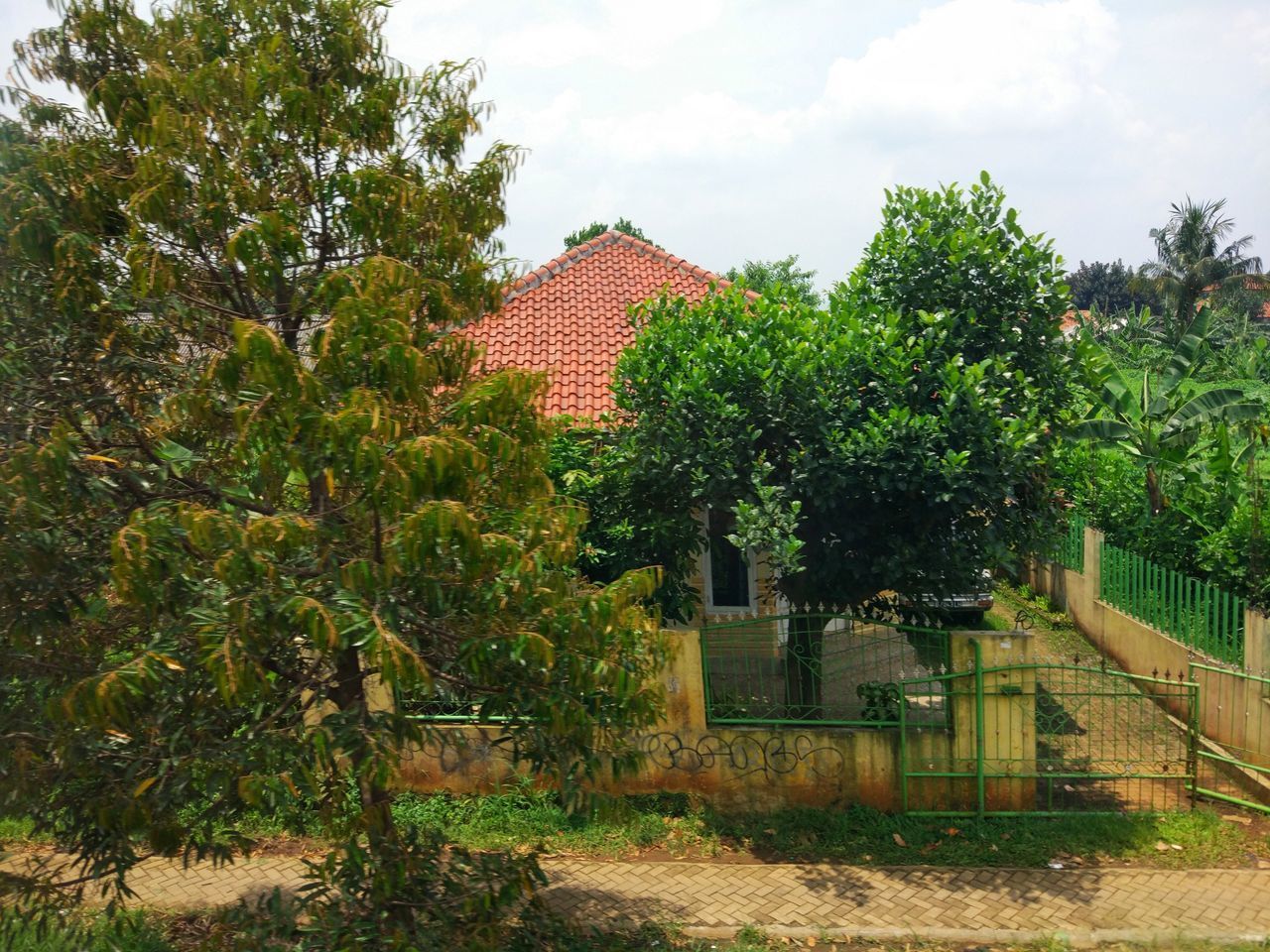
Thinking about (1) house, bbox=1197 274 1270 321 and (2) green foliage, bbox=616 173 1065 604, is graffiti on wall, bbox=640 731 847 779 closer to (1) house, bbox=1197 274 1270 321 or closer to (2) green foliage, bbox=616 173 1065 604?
(2) green foliage, bbox=616 173 1065 604

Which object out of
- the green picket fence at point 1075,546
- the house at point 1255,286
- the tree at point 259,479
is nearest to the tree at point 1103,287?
the house at point 1255,286

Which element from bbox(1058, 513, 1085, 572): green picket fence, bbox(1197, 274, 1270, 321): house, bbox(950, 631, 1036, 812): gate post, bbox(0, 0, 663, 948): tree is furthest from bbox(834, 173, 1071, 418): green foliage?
bbox(1197, 274, 1270, 321): house

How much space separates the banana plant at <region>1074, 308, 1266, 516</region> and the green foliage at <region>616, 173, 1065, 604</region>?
4.49 metres

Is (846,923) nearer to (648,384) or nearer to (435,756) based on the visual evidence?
(435,756)

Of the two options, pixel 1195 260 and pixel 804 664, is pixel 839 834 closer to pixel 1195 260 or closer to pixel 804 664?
pixel 804 664

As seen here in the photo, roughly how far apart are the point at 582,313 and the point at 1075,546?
25.9 feet

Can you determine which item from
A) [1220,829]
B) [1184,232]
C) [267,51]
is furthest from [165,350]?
[1184,232]

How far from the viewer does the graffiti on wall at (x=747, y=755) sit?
848 centimetres

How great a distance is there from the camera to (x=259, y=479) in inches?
191

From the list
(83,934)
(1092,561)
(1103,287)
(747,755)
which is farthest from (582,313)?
(1103,287)

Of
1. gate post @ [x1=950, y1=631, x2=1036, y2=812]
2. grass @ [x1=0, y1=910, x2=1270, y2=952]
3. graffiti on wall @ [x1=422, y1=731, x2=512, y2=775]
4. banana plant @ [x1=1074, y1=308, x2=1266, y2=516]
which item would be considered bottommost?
grass @ [x1=0, y1=910, x2=1270, y2=952]

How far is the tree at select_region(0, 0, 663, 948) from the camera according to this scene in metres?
4.09

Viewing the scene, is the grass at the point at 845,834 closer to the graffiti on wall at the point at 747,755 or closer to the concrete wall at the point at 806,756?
the concrete wall at the point at 806,756

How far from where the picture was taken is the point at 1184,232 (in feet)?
133
